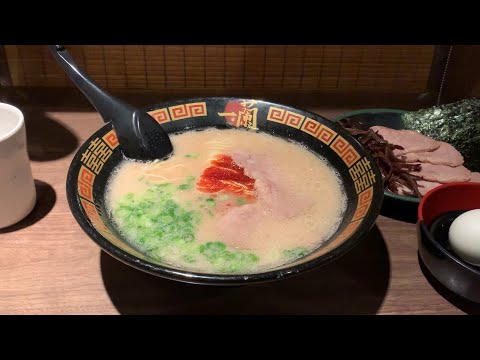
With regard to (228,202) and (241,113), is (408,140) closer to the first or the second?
(241,113)

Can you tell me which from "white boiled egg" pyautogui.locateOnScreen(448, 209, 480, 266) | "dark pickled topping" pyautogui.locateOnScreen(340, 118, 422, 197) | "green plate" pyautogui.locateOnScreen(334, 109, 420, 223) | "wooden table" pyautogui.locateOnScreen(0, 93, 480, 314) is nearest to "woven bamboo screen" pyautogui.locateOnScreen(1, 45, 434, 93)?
"green plate" pyautogui.locateOnScreen(334, 109, 420, 223)

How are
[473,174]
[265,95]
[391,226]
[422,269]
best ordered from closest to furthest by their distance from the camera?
1. [422,269]
2. [391,226]
3. [473,174]
4. [265,95]

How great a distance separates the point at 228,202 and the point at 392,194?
47 cm

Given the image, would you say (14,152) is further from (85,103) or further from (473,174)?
(473,174)

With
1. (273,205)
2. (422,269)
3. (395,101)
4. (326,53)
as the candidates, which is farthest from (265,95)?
(422,269)

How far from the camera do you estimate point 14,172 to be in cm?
135

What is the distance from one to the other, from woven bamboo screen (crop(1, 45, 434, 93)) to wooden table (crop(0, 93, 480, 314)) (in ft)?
2.78

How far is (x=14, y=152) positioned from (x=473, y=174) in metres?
1.38

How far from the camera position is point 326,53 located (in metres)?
2.09

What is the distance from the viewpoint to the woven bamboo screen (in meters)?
2.06

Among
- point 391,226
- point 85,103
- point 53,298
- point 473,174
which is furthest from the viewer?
point 85,103

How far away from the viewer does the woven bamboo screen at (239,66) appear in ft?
6.77

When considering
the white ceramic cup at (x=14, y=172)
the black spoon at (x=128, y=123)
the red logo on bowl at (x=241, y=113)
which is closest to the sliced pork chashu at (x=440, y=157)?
the red logo on bowl at (x=241, y=113)

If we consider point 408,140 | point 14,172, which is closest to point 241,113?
point 408,140
